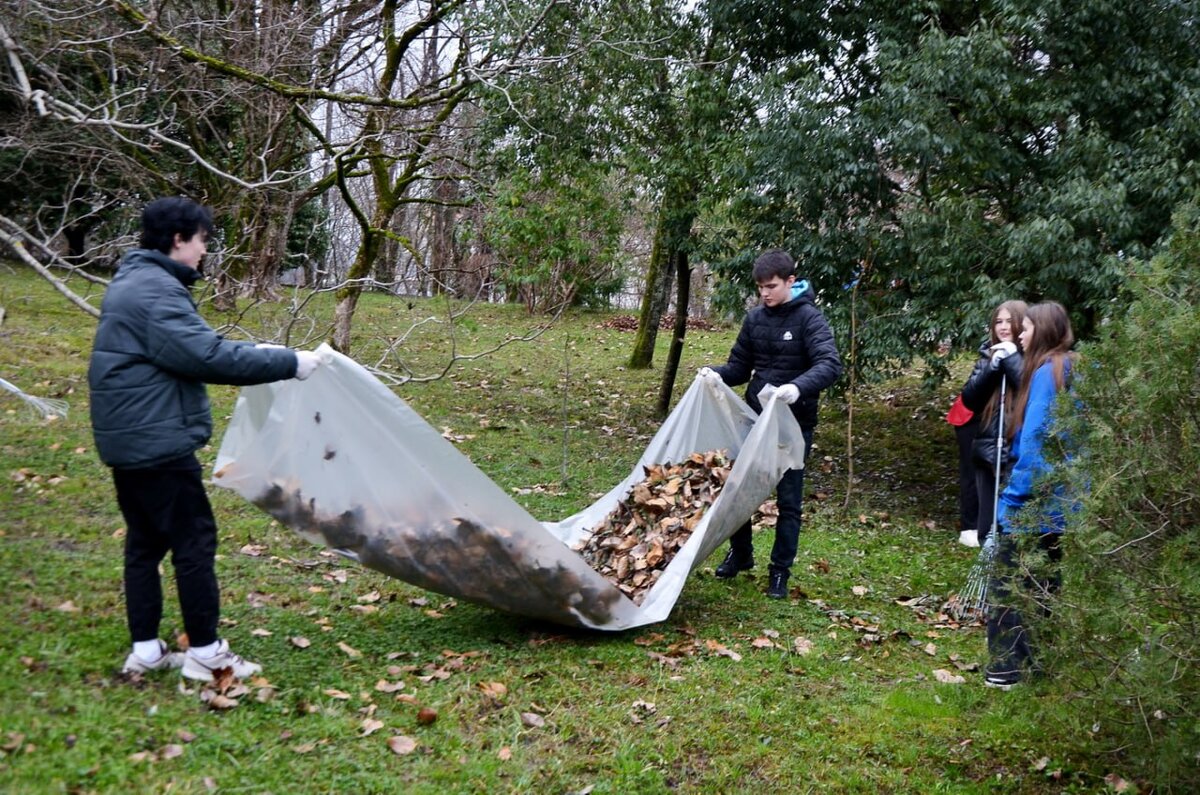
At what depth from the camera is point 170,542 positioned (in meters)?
3.52

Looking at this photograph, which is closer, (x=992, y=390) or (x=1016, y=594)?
(x=1016, y=594)

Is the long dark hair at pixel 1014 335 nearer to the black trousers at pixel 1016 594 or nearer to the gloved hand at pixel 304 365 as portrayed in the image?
the black trousers at pixel 1016 594

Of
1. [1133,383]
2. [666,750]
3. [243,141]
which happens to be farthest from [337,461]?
[243,141]

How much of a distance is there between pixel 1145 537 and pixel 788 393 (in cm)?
208

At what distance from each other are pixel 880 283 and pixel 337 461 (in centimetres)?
563

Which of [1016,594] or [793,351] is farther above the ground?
[793,351]

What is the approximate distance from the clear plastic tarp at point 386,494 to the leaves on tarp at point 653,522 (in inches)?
22.3

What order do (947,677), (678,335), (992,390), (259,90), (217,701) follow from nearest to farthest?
1. (217,701)
2. (947,677)
3. (992,390)
4. (678,335)
5. (259,90)

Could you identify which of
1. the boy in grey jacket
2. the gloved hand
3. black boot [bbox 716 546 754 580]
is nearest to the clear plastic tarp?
the gloved hand

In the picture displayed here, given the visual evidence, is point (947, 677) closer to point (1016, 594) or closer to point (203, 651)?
point (1016, 594)

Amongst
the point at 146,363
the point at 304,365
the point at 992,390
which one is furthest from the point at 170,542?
the point at 992,390

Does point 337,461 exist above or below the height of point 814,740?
above

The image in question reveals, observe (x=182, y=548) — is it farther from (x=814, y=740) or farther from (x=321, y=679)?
(x=814, y=740)

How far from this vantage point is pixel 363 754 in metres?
3.32
